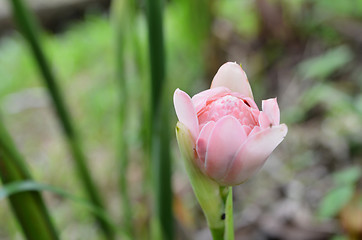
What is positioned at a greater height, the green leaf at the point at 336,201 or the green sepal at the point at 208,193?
the green sepal at the point at 208,193

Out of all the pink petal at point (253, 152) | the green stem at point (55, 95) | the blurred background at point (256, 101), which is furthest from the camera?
the blurred background at point (256, 101)

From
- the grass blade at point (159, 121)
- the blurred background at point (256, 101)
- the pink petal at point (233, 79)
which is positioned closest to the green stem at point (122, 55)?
the blurred background at point (256, 101)

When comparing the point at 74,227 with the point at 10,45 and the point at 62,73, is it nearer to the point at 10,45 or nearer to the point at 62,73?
the point at 62,73

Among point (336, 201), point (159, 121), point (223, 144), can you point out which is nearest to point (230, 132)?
point (223, 144)

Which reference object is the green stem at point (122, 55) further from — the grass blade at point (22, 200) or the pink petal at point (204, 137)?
the pink petal at point (204, 137)

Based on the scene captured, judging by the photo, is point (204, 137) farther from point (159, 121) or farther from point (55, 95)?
point (55, 95)

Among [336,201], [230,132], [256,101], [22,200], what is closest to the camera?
[230,132]

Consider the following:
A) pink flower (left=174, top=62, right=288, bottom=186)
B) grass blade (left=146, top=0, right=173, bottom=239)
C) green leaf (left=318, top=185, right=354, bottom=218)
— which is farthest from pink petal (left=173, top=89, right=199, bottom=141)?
green leaf (left=318, top=185, right=354, bottom=218)
